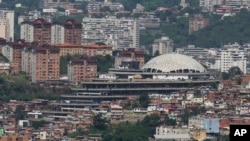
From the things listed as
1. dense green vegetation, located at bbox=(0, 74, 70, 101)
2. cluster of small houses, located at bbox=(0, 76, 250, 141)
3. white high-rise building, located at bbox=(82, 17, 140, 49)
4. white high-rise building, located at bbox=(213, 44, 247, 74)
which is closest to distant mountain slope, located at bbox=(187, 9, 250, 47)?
white high-rise building, located at bbox=(82, 17, 140, 49)

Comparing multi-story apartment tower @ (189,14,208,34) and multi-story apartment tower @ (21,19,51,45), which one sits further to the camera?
multi-story apartment tower @ (189,14,208,34)

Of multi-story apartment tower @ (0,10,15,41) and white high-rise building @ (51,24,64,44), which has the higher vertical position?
white high-rise building @ (51,24,64,44)

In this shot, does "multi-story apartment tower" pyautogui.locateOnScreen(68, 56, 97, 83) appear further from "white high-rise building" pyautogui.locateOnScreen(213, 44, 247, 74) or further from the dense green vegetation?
"white high-rise building" pyautogui.locateOnScreen(213, 44, 247, 74)

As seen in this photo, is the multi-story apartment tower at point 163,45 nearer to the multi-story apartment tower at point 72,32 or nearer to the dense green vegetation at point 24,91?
the multi-story apartment tower at point 72,32

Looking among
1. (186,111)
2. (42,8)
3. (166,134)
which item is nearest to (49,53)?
(186,111)

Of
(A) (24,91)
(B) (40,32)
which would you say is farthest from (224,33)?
(A) (24,91)

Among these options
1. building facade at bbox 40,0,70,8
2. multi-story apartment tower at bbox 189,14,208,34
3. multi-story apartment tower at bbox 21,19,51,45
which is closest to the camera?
multi-story apartment tower at bbox 21,19,51,45

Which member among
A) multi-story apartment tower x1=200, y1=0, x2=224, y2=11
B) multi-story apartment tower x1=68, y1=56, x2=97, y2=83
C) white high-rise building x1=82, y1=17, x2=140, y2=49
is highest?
multi-story apartment tower x1=68, y1=56, x2=97, y2=83

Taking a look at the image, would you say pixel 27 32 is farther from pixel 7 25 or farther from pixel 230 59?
pixel 230 59
